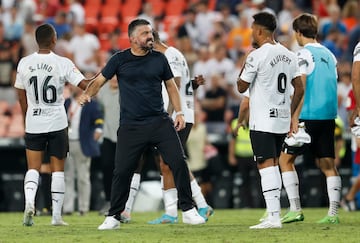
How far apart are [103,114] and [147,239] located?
7848mm

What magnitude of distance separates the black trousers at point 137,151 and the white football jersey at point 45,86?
138cm

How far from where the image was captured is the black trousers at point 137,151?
542 inches

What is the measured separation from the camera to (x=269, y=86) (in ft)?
45.0

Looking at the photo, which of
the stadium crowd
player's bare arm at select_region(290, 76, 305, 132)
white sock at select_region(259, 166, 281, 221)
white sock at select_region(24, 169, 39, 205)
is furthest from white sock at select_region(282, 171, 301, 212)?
the stadium crowd

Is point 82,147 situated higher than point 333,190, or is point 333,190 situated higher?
point 82,147

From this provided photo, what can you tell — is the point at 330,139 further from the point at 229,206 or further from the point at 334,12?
the point at 334,12

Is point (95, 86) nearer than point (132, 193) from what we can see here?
Yes

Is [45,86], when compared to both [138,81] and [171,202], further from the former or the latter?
[171,202]

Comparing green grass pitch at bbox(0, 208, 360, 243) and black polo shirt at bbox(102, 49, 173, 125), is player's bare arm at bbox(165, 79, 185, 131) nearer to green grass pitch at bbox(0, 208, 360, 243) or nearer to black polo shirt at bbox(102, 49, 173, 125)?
black polo shirt at bbox(102, 49, 173, 125)

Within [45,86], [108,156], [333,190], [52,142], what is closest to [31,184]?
[52,142]

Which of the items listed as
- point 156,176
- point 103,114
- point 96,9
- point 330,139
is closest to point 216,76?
point 156,176

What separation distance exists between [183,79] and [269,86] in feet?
7.22

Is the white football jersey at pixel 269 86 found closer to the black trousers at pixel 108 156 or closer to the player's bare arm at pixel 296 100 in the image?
the player's bare arm at pixel 296 100

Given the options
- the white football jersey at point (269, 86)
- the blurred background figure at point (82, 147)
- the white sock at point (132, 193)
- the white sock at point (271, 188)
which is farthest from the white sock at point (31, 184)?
the blurred background figure at point (82, 147)
